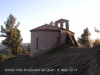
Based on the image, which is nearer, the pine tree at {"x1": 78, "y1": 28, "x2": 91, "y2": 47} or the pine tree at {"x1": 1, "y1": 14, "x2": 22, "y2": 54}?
the pine tree at {"x1": 1, "y1": 14, "x2": 22, "y2": 54}

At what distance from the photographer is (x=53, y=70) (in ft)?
43.6

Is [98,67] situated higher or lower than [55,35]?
lower

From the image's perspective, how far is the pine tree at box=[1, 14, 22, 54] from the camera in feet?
123

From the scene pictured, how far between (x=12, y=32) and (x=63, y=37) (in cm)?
1599

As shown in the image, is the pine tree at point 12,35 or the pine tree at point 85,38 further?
the pine tree at point 85,38

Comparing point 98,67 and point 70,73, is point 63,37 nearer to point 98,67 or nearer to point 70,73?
point 70,73

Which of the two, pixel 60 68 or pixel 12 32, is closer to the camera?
pixel 60 68

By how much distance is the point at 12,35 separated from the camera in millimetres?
37406

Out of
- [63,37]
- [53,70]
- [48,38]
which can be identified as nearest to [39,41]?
[48,38]

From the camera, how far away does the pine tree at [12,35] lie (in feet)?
123

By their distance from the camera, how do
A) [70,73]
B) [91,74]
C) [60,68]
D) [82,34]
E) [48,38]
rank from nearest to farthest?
[91,74], [70,73], [60,68], [48,38], [82,34]

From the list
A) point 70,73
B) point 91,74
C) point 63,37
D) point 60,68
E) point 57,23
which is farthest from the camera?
point 57,23

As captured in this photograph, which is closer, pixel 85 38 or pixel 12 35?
pixel 12 35

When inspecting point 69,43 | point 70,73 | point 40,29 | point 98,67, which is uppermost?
point 40,29
